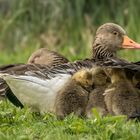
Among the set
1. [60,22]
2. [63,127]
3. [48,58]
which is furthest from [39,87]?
[60,22]

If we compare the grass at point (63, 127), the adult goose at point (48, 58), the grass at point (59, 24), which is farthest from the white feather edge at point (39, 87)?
the grass at point (59, 24)

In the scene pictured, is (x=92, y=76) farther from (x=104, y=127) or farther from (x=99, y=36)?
(x=99, y=36)

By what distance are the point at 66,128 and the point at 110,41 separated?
342cm

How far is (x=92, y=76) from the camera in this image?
7508 mm

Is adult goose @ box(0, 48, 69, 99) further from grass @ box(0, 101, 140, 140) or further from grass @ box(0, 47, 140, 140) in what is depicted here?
grass @ box(0, 101, 140, 140)

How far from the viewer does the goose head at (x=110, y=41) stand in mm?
9898

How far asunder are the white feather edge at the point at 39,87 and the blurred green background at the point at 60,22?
710 cm

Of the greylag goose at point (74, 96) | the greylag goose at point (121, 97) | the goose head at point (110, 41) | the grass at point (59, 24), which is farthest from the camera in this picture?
the grass at point (59, 24)

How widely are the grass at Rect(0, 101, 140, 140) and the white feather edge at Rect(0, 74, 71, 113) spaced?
199 millimetres

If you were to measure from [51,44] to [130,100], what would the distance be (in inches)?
325

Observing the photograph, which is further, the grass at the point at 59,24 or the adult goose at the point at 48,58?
the grass at the point at 59,24

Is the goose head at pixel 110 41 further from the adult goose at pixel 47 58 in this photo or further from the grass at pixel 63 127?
the grass at pixel 63 127

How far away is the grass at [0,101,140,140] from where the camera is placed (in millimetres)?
6461

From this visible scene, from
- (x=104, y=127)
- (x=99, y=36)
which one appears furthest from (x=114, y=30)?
(x=104, y=127)
